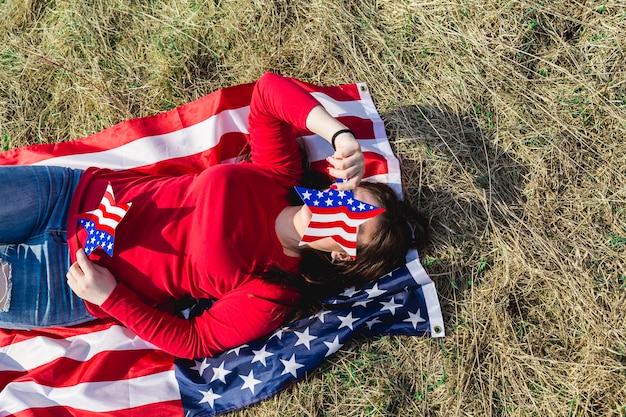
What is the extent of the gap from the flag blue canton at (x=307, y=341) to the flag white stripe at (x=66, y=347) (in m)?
0.36

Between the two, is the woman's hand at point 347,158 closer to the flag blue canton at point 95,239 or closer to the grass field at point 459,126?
the grass field at point 459,126

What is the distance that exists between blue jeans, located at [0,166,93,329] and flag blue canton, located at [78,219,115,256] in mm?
206

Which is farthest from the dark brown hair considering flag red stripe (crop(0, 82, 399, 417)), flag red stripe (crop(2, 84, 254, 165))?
flag red stripe (crop(2, 84, 254, 165))

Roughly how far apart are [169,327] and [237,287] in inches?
16.9

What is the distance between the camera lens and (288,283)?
2816mm

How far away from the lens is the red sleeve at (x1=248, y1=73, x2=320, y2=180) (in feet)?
9.02

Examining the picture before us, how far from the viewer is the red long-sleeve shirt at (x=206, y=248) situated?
2.75m

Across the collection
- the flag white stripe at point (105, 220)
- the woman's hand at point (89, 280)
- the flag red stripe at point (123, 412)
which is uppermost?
the flag white stripe at point (105, 220)

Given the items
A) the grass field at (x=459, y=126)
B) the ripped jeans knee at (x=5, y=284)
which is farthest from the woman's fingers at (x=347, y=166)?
the ripped jeans knee at (x=5, y=284)

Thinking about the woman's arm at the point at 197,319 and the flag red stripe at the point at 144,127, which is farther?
the flag red stripe at the point at 144,127

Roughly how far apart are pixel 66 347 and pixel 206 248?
116cm

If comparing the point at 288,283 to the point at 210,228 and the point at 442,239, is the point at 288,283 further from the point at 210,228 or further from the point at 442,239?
the point at 442,239

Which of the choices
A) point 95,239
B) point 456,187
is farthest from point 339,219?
point 95,239

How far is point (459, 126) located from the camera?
3420mm
